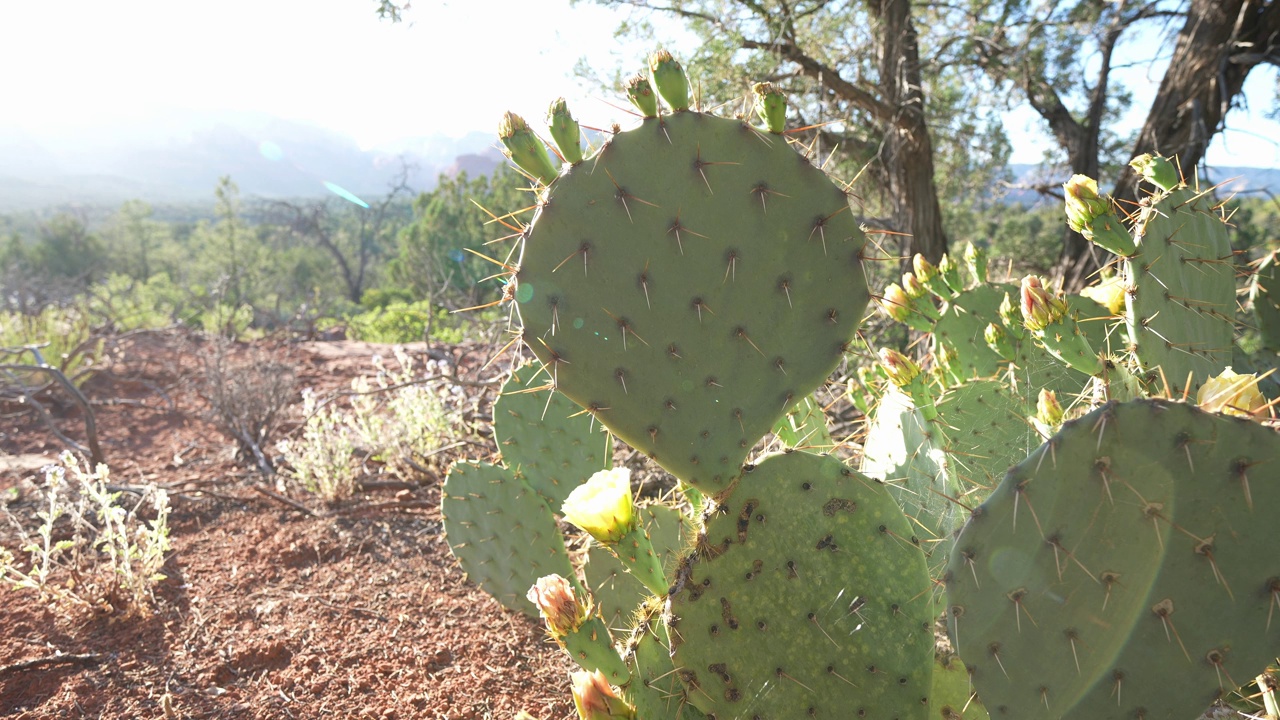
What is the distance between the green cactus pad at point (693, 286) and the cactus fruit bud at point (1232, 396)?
518 mm

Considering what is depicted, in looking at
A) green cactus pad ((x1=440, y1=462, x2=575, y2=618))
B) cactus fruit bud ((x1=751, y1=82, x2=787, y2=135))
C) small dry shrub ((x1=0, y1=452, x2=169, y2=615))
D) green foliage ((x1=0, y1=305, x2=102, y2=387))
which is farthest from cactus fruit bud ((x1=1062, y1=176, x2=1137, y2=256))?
green foliage ((x1=0, y1=305, x2=102, y2=387))

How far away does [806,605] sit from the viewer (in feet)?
4.10

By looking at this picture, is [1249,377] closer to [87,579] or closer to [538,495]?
[538,495]

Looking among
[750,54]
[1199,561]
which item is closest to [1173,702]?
[1199,561]

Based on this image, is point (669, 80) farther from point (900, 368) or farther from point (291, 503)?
point (291, 503)

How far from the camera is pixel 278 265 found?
19.6m

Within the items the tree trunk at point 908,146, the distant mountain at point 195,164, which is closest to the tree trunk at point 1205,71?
the tree trunk at point 908,146

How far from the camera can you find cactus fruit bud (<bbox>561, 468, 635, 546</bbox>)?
1135 mm

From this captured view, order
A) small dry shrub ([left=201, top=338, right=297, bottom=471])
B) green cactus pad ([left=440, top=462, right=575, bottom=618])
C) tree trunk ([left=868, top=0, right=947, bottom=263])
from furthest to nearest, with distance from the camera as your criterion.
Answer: tree trunk ([left=868, top=0, right=947, bottom=263])
small dry shrub ([left=201, top=338, right=297, bottom=471])
green cactus pad ([left=440, top=462, right=575, bottom=618])

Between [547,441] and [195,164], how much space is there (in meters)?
176

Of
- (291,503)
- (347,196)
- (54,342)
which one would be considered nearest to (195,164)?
(347,196)

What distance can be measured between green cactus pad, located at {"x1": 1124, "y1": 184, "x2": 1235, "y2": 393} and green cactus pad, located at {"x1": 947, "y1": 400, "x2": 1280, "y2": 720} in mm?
537

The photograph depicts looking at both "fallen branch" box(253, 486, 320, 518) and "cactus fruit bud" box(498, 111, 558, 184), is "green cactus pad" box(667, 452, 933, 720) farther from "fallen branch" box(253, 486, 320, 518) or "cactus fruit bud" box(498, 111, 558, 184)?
"fallen branch" box(253, 486, 320, 518)

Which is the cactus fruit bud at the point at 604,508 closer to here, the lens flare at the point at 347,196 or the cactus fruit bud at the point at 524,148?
the cactus fruit bud at the point at 524,148
